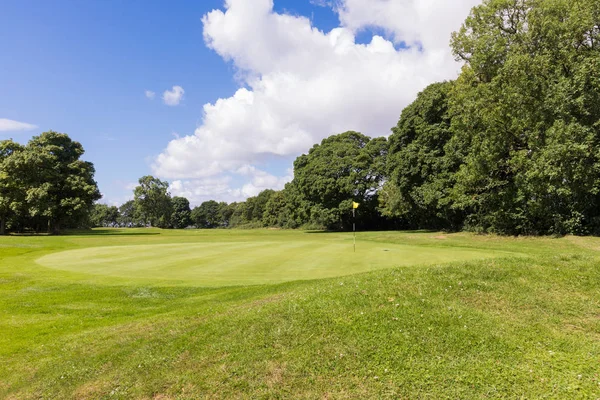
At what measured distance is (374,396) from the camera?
4340 millimetres

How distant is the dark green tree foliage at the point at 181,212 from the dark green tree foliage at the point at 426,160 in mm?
96244

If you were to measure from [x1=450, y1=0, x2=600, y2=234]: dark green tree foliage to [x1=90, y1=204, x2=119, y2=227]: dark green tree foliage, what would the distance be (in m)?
134

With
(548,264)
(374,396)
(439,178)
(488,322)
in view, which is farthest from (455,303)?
(439,178)

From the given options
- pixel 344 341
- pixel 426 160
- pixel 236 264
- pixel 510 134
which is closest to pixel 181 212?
pixel 426 160

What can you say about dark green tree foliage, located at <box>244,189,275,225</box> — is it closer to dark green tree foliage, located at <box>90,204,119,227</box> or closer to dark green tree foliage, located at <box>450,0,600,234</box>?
dark green tree foliage, located at <box>90,204,119,227</box>

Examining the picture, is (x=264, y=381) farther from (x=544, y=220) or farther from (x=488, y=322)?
(x=544, y=220)

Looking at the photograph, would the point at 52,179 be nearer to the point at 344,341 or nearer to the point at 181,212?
the point at 344,341

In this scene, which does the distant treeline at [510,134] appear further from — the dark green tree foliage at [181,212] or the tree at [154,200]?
the dark green tree foliage at [181,212]

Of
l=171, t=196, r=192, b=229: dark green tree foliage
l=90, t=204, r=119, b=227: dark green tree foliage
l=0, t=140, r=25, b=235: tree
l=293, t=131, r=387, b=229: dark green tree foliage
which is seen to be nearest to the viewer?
l=0, t=140, r=25, b=235: tree

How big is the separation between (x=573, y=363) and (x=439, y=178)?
115 feet

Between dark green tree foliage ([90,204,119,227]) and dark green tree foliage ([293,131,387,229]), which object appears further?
dark green tree foliage ([90,204,119,227])

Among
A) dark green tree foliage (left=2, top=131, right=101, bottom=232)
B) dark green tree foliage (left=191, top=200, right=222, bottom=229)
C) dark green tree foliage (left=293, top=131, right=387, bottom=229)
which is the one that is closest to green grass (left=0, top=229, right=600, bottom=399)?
dark green tree foliage (left=293, top=131, right=387, bottom=229)

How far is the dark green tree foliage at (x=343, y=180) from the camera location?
5226 centimetres

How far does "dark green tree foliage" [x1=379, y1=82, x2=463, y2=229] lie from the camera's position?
36125 millimetres
